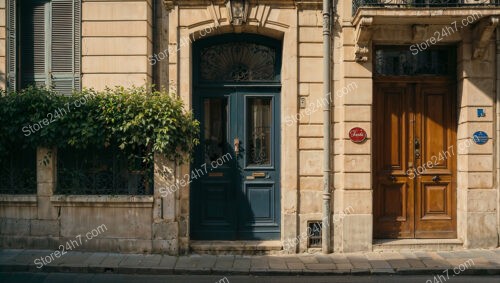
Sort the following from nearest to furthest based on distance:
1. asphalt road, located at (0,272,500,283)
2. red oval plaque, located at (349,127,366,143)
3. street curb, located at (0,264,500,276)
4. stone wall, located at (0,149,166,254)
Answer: asphalt road, located at (0,272,500,283) < street curb, located at (0,264,500,276) < stone wall, located at (0,149,166,254) < red oval plaque, located at (349,127,366,143)

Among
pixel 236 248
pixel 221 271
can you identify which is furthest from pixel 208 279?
pixel 236 248

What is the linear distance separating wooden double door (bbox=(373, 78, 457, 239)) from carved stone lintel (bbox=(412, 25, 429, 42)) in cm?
81

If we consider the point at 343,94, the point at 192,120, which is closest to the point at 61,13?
the point at 192,120

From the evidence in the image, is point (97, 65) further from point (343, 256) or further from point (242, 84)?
point (343, 256)

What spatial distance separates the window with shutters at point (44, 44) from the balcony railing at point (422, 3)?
534 centimetres

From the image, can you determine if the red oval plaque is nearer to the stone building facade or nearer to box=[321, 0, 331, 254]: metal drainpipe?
the stone building facade

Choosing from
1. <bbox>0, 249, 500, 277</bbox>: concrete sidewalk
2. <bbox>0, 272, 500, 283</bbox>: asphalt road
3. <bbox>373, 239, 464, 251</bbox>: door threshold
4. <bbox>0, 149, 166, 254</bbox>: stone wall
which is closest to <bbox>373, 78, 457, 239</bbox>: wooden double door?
<bbox>373, 239, 464, 251</bbox>: door threshold

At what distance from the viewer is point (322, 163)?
8898mm

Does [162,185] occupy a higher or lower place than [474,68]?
lower

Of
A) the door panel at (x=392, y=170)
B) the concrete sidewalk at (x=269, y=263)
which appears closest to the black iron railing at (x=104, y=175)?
the concrete sidewalk at (x=269, y=263)

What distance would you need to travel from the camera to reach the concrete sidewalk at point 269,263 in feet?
25.1

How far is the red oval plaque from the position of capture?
345 inches

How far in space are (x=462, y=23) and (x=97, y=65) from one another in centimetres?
682

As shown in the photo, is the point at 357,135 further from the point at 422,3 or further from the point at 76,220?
the point at 76,220
